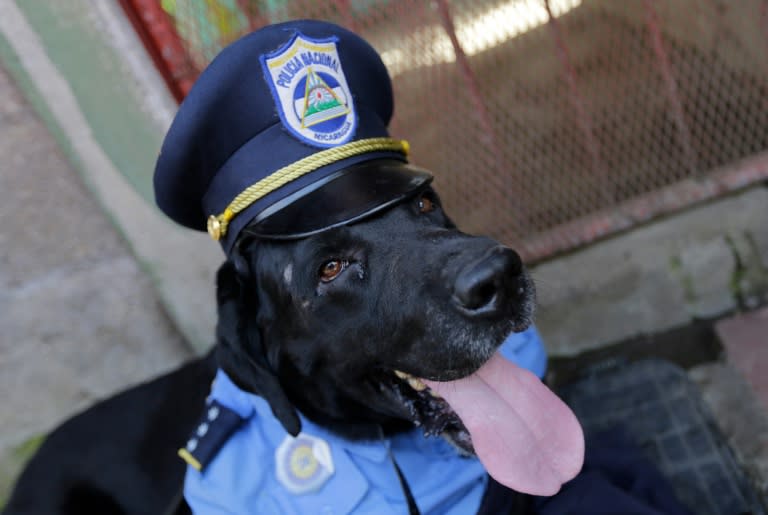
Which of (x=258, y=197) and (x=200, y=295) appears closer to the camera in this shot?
(x=258, y=197)

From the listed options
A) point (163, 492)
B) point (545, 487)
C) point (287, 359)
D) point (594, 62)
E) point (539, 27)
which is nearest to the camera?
point (545, 487)

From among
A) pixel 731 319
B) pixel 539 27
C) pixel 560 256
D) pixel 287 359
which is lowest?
pixel 731 319

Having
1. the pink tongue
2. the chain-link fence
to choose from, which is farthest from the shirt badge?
the chain-link fence

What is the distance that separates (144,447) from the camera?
6.86 feet

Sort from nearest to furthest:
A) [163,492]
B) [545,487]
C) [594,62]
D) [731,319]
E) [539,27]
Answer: [545,487] < [163,492] < [731,319] < [539,27] < [594,62]

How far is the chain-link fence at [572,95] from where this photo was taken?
2.44m

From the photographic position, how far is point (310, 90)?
1410mm

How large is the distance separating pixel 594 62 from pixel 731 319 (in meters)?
1.83

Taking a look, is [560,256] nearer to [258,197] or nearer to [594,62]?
[594,62]

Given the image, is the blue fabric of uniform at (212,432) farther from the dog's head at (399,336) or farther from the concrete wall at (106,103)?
the concrete wall at (106,103)

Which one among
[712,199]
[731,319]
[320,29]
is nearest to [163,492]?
[320,29]

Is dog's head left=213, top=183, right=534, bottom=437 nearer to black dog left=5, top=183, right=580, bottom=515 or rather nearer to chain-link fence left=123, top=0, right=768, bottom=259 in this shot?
black dog left=5, top=183, right=580, bottom=515

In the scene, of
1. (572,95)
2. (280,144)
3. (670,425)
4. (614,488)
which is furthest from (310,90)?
(572,95)

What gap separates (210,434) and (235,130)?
891 millimetres
